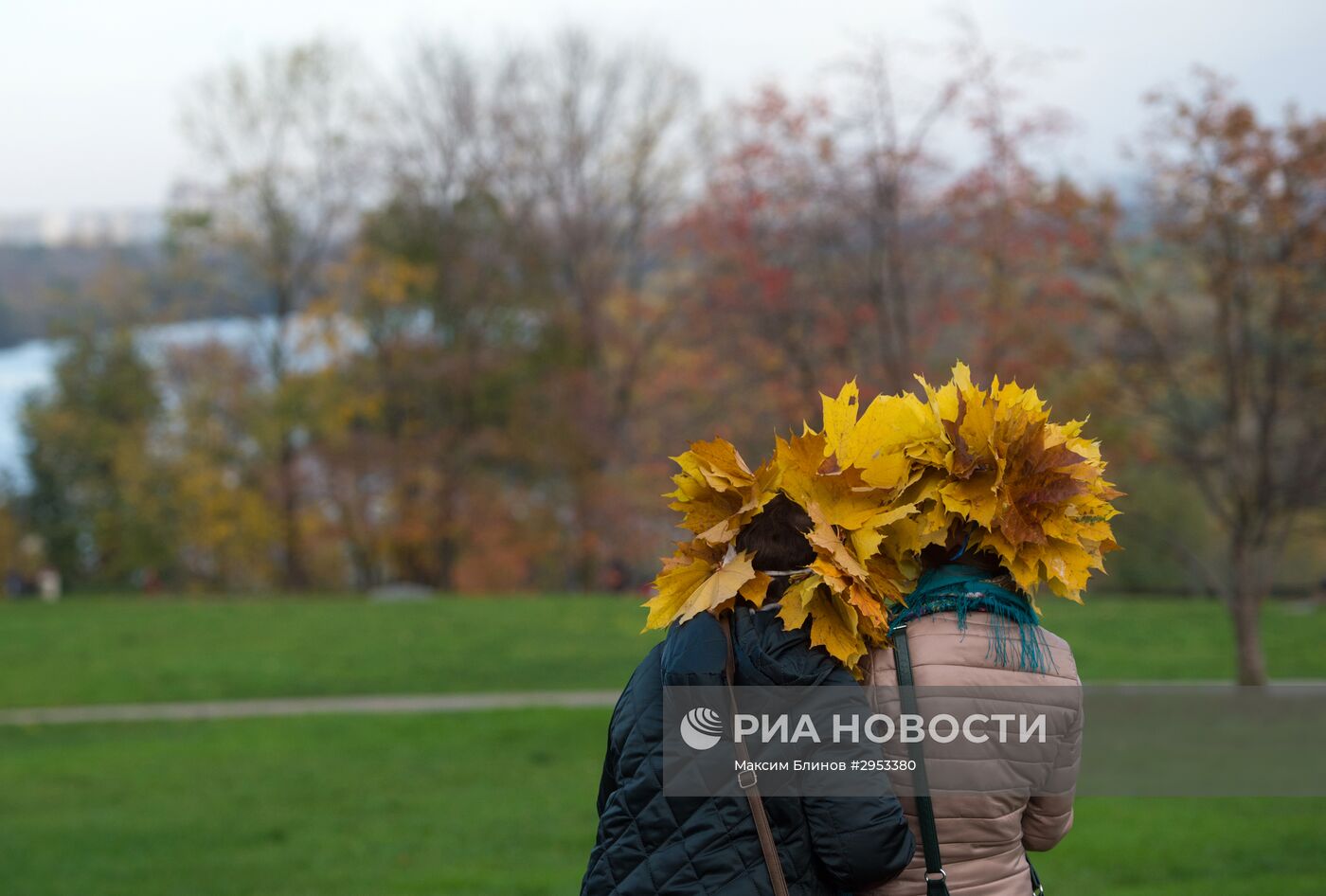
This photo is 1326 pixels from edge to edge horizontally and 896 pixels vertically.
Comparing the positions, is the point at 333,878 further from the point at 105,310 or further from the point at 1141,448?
the point at 105,310

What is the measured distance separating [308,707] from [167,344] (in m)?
25.8

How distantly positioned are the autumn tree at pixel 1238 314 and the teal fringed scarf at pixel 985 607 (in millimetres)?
9402

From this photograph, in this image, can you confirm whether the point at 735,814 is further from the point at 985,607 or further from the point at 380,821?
the point at 380,821

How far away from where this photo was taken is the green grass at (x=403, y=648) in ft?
49.9

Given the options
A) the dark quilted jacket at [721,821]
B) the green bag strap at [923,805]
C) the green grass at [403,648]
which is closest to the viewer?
the dark quilted jacket at [721,821]

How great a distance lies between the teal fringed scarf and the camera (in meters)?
2.69

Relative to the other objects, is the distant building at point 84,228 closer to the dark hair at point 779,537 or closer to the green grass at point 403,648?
the green grass at point 403,648

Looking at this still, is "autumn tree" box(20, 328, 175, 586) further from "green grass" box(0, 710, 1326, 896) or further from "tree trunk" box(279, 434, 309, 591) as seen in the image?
"green grass" box(0, 710, 1326, 896)

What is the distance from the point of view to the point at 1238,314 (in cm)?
1159

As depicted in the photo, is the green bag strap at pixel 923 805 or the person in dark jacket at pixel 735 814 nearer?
the person in dark jacket at pixel 735 814

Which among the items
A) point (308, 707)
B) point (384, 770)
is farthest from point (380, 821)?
point (308, 707)

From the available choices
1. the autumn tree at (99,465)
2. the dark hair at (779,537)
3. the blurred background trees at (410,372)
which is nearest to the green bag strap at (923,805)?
the dark hair at (779,537)

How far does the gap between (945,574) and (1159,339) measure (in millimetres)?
9912

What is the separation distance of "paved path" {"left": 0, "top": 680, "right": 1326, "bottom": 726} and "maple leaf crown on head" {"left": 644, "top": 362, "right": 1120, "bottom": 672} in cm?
1056
